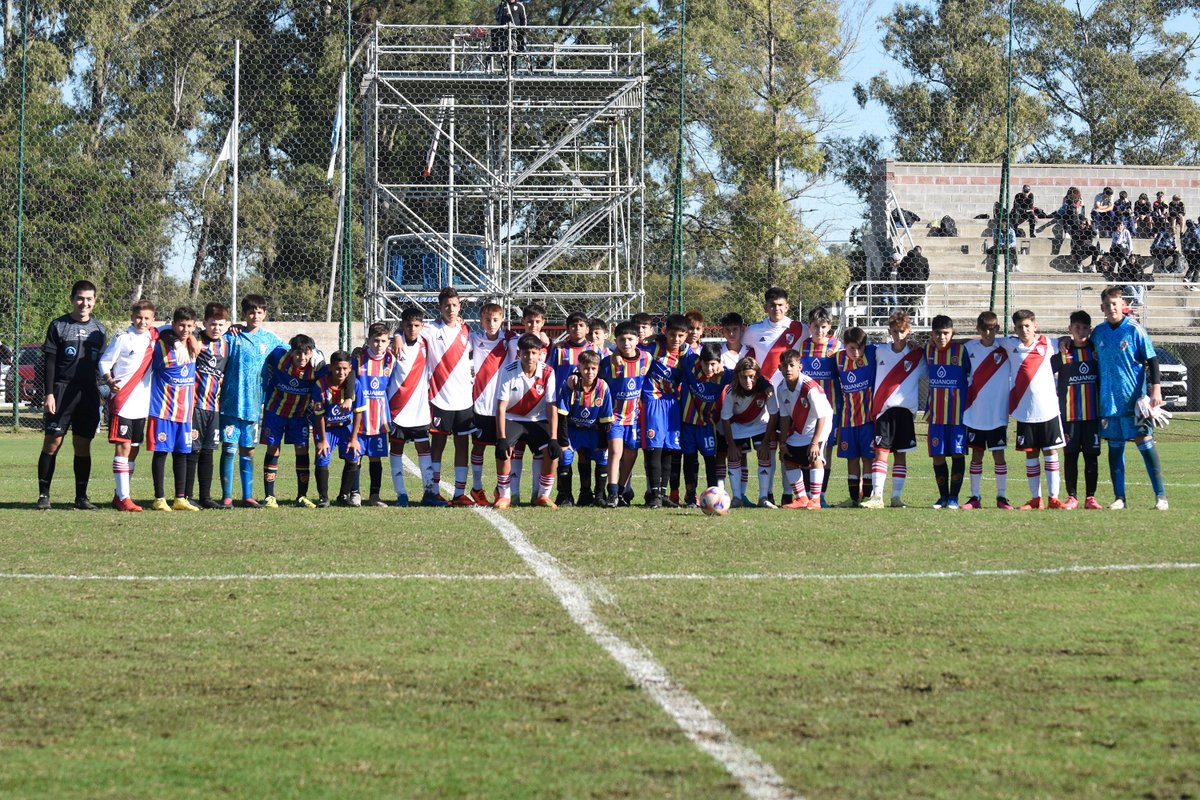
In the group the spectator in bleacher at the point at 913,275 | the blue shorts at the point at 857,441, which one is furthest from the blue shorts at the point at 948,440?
the spectator in bleacher at the point at 913,275

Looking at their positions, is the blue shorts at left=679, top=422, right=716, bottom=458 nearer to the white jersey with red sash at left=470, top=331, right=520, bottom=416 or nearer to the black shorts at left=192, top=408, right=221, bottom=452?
the white jersey with red sash at left=470, top=331, right=520, bottom=416

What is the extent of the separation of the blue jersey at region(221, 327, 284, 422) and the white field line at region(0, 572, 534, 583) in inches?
146

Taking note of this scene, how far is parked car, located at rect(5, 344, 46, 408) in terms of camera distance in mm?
23047

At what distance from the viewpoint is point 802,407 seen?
1168cm

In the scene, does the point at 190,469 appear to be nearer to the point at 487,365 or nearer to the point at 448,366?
the point at 448,366

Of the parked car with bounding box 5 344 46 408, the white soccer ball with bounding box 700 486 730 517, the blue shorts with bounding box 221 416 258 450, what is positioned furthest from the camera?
the parked car with bounding box 5 344 46 408

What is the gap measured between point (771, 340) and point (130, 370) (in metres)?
5.16

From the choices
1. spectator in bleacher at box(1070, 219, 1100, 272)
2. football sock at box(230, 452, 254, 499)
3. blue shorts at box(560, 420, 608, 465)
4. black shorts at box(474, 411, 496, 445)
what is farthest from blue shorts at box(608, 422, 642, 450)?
spectator in bleacher at box(1070, 219, 1100, 272)

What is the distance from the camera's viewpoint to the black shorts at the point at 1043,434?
39.1ft

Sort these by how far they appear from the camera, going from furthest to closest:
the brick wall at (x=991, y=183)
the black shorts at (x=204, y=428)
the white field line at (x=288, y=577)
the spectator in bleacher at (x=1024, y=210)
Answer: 1. the brick wall at (x=991, y=183)
2. the spectator in bleacher at (x=1024, y=210)
3. the black shorts at (x=204, y=428)
4. the white field line at (x=288, y=577)

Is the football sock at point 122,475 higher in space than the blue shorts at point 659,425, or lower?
lower

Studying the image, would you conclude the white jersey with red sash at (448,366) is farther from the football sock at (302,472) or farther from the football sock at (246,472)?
the football sock at (246,472)

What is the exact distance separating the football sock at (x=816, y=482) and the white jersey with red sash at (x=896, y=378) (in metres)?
0.68

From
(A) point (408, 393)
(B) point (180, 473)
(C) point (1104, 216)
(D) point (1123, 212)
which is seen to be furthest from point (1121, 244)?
(B) point (180, 473)
